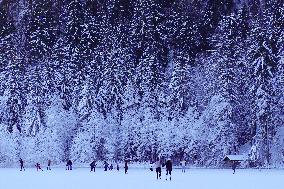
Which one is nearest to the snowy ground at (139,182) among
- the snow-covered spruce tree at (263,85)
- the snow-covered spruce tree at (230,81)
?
the snow-covered spruce tree at (263,85)

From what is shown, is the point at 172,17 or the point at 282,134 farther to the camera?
the point at 172,17

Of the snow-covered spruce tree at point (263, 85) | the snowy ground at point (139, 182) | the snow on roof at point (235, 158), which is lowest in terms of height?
the snowy ground at point (139, 182)

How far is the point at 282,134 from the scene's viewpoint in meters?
71.2

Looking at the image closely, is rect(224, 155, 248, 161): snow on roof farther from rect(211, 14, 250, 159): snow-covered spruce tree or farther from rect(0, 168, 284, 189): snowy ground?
rect(0, 168, 284, 189): snowy ground

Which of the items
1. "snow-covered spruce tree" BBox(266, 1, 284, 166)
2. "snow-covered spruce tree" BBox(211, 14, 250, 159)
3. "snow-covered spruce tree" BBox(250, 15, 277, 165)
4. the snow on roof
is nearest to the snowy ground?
the snow on roof

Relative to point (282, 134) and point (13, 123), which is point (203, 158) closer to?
point (282, 134)

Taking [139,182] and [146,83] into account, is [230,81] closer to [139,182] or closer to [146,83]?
A: [146,83]

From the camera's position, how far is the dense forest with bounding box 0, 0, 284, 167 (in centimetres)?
6931

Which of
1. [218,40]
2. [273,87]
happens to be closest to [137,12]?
[218,40]

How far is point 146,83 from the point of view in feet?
251

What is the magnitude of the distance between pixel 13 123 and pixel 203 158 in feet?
102

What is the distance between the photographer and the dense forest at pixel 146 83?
6931 cm

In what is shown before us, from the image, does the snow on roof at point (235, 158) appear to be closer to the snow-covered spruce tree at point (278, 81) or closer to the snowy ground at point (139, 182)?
the snow-covered spruce tree at point (278, 81)

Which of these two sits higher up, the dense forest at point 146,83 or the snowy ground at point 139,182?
the dense forest at point 146,83
